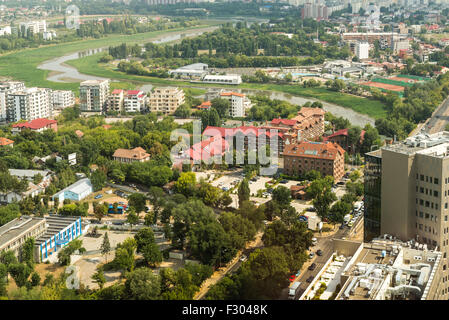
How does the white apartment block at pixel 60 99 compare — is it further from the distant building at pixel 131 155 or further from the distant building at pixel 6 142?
the distant building at pixel 131 155

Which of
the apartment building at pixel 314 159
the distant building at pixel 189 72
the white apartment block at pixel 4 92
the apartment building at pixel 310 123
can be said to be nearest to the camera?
the apartment building at pixel 314 159

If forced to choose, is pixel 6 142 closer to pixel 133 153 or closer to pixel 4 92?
pixel 133 153

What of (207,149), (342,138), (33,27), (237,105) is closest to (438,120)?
(342,138)

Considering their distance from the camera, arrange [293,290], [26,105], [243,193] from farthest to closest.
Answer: [26,105], [243,193], [293,290]

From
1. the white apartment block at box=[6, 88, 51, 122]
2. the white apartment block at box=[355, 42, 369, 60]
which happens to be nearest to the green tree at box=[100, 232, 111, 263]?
the white apartment block at box=[6, 88, 51, 122]

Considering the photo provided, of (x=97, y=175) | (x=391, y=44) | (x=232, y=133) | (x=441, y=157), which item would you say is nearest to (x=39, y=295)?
(x=441, y=157)

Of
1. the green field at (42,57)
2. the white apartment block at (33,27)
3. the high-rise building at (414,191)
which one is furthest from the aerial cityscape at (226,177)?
the white apartment block at (33,27)
